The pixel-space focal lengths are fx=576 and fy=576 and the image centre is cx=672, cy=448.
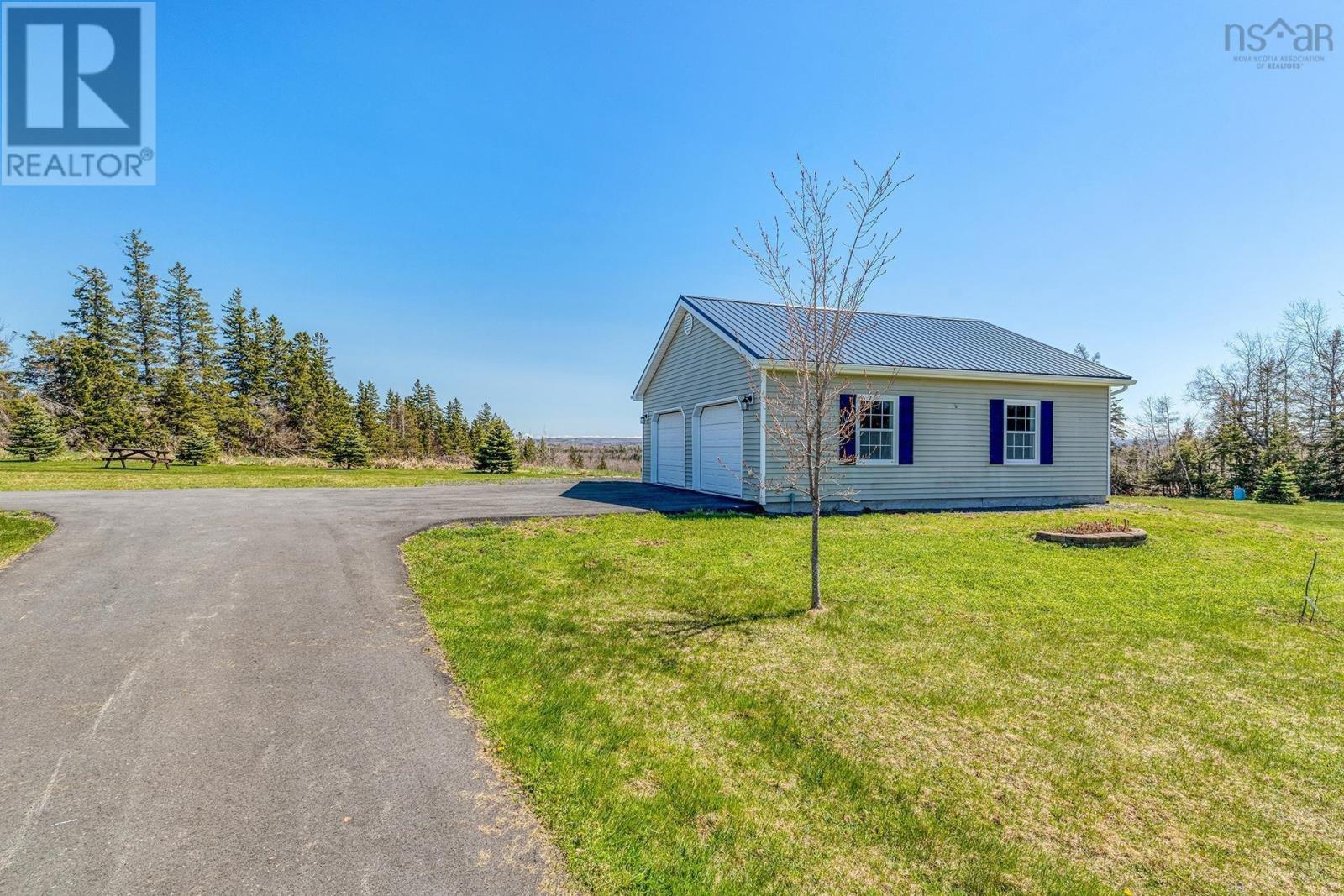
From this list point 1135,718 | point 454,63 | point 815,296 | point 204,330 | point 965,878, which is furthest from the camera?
point 204,330

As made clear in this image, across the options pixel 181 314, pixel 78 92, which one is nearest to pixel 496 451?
pixel 78 92

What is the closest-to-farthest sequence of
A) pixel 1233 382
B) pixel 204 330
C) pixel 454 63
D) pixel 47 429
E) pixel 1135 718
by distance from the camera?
1. pixel 1135 718
2. pixel 454 63
3. pixel 47 429
4. pixel 1233 382
5. pixel 204 330

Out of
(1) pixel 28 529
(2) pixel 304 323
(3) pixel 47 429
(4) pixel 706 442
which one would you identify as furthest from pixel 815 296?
(2) pixel 304 323

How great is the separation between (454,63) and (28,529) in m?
10.6

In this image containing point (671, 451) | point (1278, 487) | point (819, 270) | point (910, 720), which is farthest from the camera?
point (1278, 487)

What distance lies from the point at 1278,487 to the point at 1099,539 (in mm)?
16542

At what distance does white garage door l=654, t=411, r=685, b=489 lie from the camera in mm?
16422

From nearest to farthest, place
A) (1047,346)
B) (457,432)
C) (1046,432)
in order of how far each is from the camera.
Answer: (1046,432)
(1047,346)
(457,432)

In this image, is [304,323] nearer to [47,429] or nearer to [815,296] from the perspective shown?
[47,429]

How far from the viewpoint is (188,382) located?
34875mm

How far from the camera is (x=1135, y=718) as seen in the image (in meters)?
3.80

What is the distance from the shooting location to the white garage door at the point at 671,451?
1642cm

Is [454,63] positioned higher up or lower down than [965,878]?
higher up

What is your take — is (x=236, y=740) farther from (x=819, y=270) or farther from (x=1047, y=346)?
(x=1047, y=346)
